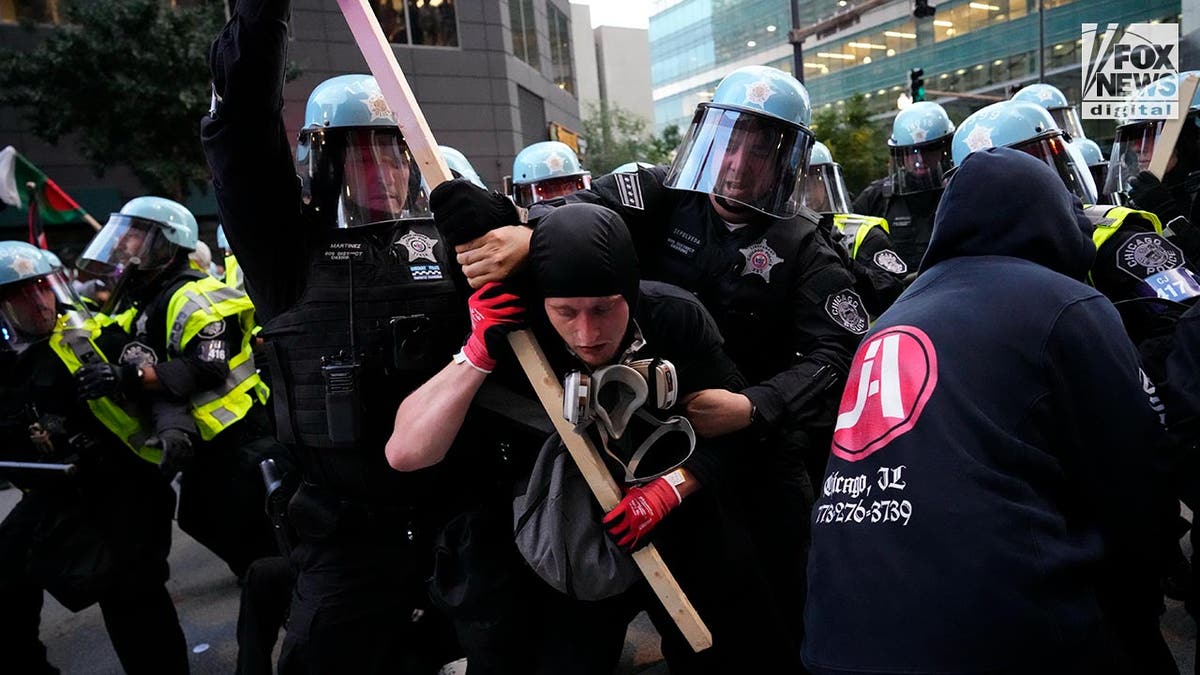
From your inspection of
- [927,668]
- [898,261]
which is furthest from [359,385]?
[898,261]

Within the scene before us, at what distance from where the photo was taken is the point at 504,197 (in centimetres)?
180

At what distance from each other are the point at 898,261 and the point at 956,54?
120 feet

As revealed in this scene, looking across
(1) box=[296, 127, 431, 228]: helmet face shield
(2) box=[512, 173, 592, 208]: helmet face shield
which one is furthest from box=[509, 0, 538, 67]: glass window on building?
(1) box=[296, 127, 431, 228]: helmet face shield

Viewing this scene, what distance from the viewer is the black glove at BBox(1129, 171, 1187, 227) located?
3.79 m

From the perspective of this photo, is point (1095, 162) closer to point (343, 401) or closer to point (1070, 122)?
point (1070, 122)

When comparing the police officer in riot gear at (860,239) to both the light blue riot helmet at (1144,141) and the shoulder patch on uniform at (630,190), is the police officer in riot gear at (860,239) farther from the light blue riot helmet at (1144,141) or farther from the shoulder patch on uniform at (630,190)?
the light blue riot helmet at (1144,141)

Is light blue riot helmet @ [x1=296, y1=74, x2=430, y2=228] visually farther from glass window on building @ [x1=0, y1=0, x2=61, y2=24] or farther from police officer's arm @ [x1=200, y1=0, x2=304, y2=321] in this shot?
glass window on building @ [x1=0, y1=0, x2=61, y2=24]

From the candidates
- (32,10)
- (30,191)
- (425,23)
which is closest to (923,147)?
(30,191)

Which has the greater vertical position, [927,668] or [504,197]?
[504,197]

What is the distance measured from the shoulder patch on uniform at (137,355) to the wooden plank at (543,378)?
92.2 inches

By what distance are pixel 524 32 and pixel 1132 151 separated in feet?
71.2

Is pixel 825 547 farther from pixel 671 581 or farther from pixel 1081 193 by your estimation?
pixel 1081 193

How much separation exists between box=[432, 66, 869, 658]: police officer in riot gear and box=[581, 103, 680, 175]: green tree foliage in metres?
29.0

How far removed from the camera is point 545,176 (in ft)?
18.4
